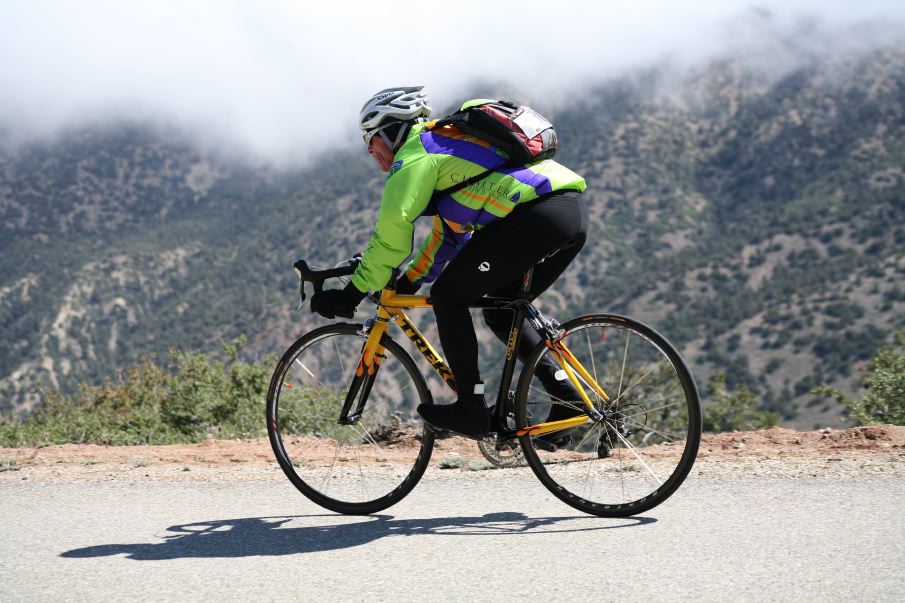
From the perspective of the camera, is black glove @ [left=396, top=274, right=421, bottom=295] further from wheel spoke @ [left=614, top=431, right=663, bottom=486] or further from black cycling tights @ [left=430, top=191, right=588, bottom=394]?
wheel spoke @ [left=614, top=431, right=663, bottom=486]

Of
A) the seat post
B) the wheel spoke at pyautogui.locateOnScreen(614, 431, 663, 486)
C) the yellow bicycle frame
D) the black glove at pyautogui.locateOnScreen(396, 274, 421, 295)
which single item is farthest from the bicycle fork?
the wheel spoke at pyautogui.locateOnScreen(614, 431, 663, 486)

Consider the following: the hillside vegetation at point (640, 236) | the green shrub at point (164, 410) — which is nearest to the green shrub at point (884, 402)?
the green shrub at point (164, 410)

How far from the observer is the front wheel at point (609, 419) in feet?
14.2

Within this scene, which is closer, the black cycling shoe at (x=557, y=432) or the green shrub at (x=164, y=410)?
the black cycling shoe at (x=557, y=432)

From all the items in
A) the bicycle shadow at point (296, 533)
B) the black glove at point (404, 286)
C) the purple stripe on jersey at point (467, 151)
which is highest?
the purple stripe on jersey at point (467, 151)

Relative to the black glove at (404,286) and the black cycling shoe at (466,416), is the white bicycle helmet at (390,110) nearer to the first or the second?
the black glove at (404,286)

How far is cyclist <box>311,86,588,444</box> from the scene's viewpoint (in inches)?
163

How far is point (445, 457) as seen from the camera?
6172 mm

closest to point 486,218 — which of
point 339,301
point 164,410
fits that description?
point 339,301

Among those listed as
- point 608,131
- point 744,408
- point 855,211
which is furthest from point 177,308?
point 744,408

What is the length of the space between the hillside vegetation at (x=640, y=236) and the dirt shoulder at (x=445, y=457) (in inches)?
1941

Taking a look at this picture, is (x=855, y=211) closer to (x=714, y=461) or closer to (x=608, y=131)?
(x=608, y=131)

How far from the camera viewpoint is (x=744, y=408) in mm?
25766

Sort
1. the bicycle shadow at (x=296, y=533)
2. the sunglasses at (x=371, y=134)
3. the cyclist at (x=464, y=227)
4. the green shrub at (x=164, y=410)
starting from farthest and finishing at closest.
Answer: the green shrub at (x=164, y=410), the sunglasses at (x=371, y=134), the cyclist at (x=464, y=227), the bicycle shadow at (x=296, y=533)
